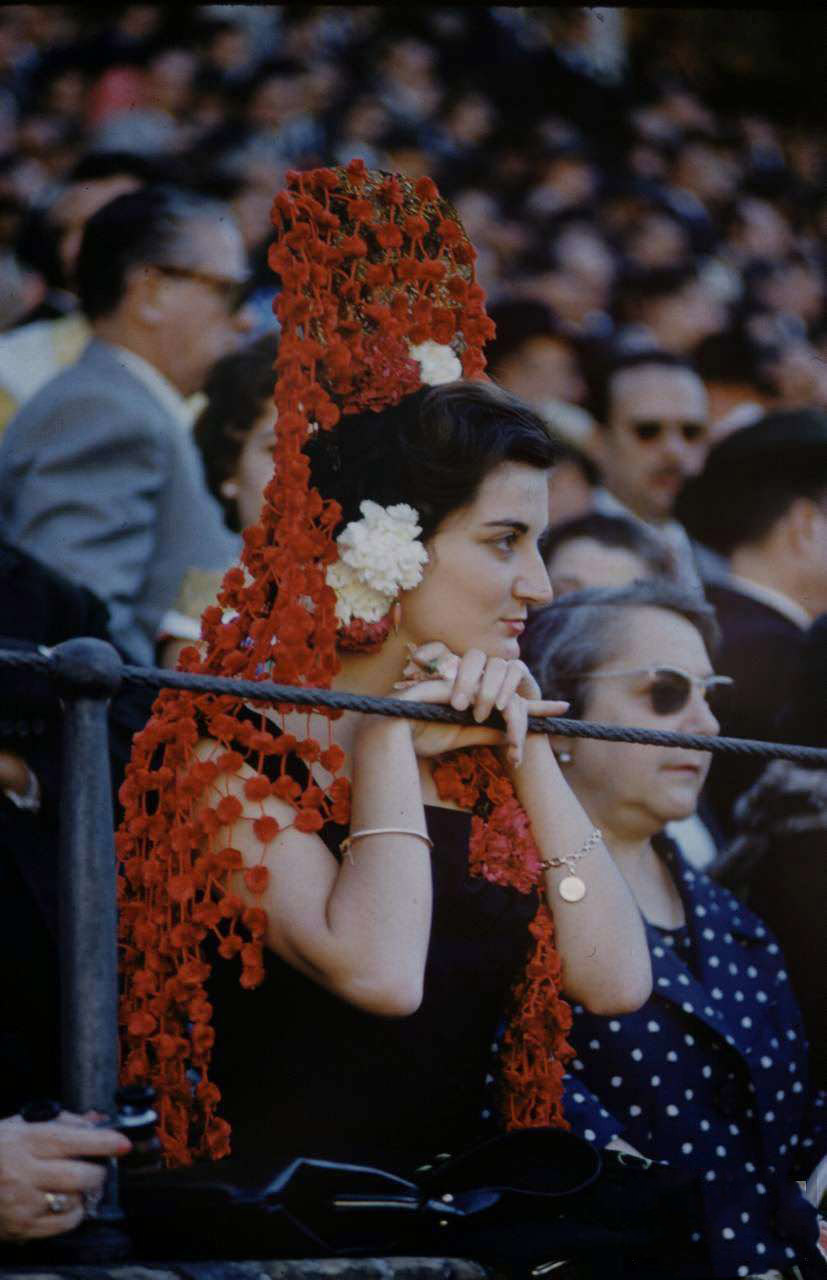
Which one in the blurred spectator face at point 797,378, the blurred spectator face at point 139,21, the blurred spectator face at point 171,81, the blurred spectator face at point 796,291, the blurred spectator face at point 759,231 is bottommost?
the blurred spectator face at point 797,378

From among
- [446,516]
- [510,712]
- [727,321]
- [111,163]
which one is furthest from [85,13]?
[510,712]

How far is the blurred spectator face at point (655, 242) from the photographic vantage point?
5508 millimetres

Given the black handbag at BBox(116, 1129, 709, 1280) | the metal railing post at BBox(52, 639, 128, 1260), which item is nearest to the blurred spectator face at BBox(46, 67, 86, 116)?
the metal railing post at BBox(52, 639, 128, 1260)

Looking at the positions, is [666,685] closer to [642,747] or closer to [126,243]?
[642,747]

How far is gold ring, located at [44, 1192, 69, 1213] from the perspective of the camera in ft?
6.06

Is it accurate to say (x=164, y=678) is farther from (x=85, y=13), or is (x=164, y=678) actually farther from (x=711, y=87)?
(x=711, y=87)

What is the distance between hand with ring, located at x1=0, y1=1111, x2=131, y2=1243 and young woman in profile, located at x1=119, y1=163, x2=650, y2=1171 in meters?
0.31

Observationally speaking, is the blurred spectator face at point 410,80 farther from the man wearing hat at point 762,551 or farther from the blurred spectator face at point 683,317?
the man wearing hat at point 762,551

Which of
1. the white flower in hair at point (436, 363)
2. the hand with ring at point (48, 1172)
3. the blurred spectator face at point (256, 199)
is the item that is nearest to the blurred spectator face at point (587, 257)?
the blurred spectator face at point (256, 199)

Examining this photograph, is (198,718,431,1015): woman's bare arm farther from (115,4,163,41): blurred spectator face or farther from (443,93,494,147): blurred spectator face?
(443,93,494,147): blurred spectator face

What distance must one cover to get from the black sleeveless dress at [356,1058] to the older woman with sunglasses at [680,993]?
1.24 ft

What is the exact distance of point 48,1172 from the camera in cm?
184

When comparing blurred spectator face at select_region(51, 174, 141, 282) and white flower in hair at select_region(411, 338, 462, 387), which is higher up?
blurred spectator face at select_region(51, 174, 141, 282)

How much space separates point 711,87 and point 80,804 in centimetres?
474
